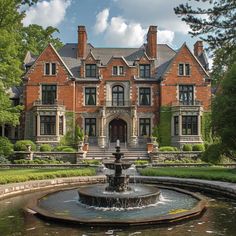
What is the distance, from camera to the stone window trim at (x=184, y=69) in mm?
37531

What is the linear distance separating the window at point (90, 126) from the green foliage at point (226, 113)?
1786 cm

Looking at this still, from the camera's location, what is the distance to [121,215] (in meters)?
11.2

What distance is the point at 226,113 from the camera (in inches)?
808

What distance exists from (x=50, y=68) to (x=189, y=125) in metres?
15.5

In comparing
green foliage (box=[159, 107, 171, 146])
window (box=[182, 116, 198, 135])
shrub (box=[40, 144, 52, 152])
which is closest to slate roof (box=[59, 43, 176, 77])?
green foliage (box=[159, 107, 171, 146])

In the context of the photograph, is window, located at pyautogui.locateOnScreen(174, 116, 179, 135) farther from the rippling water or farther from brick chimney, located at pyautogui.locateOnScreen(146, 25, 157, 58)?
the rippling water

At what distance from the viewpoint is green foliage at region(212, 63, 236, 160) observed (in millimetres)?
20375

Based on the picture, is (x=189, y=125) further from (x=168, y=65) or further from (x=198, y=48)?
(x=198, y=48)

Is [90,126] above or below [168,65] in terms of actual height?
below

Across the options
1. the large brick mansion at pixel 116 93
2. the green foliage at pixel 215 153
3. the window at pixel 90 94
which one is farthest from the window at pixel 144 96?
the green foliage at pixel 215 153

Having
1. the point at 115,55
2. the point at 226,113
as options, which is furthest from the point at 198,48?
the point at 226,113

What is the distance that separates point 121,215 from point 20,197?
211 inches

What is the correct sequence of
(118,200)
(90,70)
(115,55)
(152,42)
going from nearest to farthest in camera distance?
(118,200)
(90,70)
(152,42)
(115,55)

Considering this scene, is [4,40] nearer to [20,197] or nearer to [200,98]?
[20,197]
